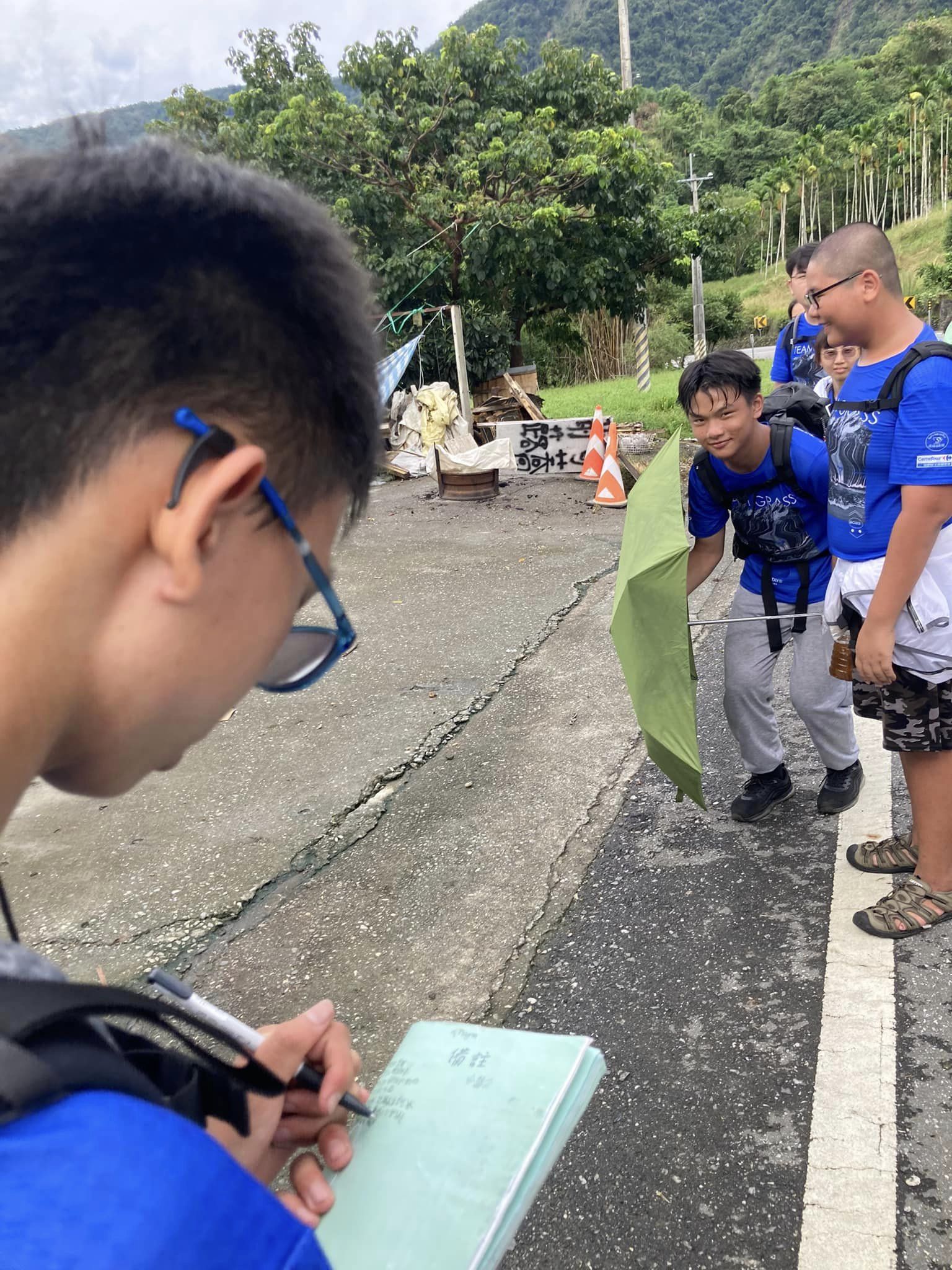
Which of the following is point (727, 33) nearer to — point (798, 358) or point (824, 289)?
point (798, 358)

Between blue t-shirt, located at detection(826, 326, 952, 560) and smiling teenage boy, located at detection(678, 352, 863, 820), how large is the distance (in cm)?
52

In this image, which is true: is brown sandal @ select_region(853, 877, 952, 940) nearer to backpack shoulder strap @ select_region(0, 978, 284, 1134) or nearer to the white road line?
the white road line

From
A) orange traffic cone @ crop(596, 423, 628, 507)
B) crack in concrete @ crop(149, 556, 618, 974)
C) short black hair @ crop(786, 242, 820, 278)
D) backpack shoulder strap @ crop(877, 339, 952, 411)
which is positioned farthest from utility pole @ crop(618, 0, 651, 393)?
backpack shoulder strap @ crop(877, 339, 952, 411)

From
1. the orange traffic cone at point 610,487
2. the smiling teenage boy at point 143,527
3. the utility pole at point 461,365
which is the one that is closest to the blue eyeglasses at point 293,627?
the smiling teenage boy at point 143,527

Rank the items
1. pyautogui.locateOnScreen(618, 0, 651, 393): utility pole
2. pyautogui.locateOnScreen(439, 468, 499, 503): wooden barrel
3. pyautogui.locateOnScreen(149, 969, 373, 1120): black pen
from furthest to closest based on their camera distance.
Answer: pyautogui.locateOnScreen(618, 0, 651, 393): utility pole < pyautogui.locateOnScreen(439, 468, 499, 503): wooden barrel < pyautogui.locateOnScreen(149, 969, 373, 1120): black pen

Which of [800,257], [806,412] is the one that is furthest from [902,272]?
[806,412]

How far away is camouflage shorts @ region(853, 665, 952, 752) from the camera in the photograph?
2797mm

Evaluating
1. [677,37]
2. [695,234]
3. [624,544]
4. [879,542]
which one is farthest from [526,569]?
[677,37]

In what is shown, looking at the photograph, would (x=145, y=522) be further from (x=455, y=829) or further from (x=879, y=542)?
(x=455, y=829)

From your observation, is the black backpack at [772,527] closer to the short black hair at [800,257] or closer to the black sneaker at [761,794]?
the black sneaker at [761,794]

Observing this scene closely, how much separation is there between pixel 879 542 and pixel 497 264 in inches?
481

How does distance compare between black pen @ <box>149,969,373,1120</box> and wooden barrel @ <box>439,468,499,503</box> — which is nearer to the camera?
black pen @ <box>149,969,373,1120</box>

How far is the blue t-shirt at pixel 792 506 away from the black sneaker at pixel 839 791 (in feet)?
2.26

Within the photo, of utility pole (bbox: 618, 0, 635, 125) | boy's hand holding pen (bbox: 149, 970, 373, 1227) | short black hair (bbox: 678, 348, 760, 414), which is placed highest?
utility pole (bbox: 618, 0, 635, 125)
